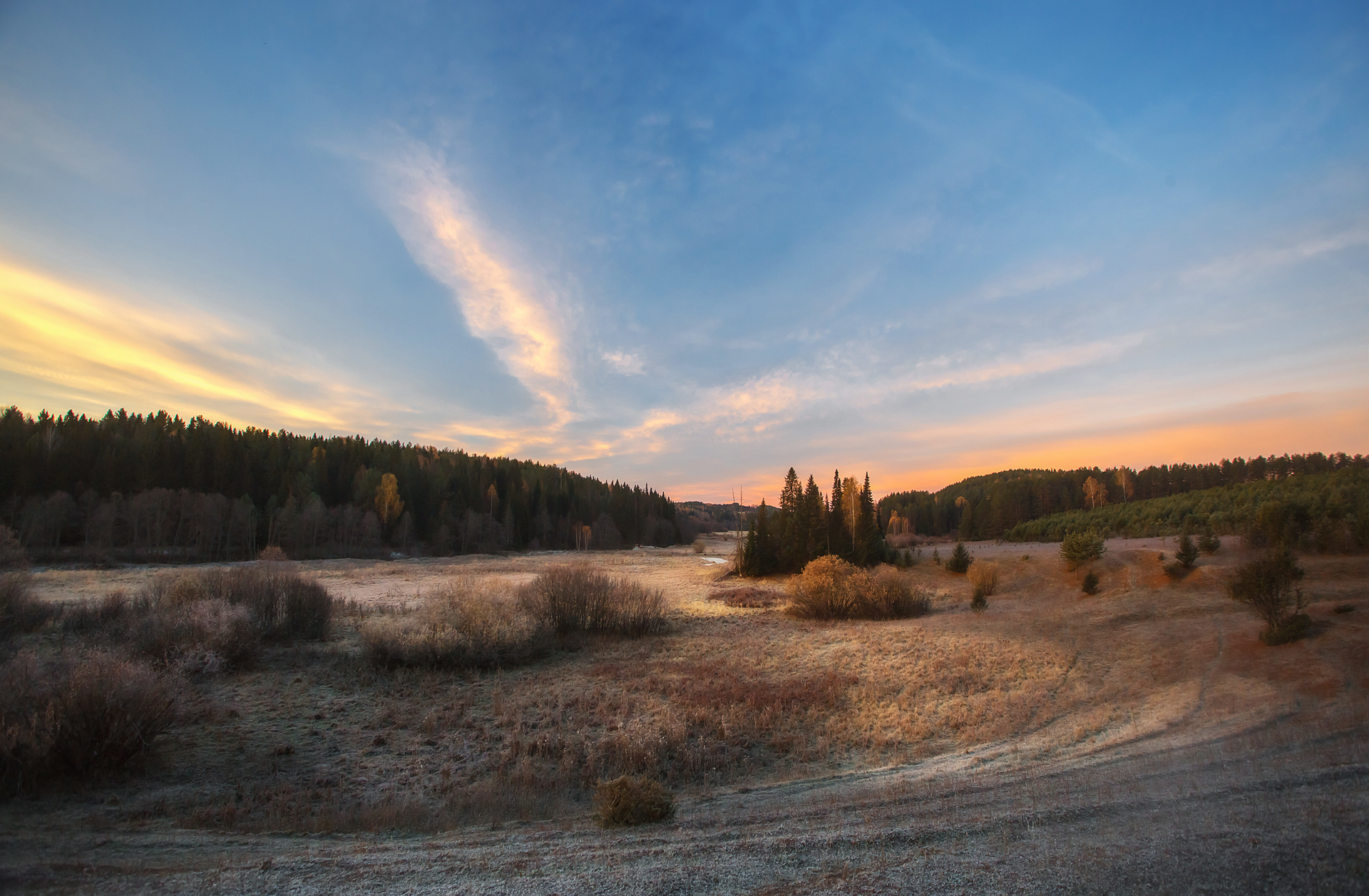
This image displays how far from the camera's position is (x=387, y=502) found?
70.7 metres

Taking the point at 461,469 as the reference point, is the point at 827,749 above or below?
below

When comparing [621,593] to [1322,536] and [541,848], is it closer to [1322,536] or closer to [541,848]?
[541,848]

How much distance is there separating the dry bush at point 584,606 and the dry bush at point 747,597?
8.44 meters

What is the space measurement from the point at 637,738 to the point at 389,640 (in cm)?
969

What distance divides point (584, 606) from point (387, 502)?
61.2m

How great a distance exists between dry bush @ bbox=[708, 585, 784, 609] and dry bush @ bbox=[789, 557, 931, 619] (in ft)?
11.1

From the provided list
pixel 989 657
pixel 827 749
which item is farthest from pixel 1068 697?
pixel 827 749

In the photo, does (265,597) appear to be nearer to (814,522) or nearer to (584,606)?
(584,606)

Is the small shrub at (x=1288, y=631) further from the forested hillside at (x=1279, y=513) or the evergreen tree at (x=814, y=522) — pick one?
the evergreen tree at (x=814, y=522)

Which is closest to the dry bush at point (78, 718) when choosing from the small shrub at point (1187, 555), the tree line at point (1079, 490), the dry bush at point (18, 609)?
the dry bush at point (18, 609)

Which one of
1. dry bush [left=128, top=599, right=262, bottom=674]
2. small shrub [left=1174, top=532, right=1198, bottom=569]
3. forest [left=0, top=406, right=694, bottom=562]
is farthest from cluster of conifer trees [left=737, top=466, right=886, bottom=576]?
forest [left=0, top=406, right=694, bottom=562]

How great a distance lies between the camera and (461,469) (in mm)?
90250

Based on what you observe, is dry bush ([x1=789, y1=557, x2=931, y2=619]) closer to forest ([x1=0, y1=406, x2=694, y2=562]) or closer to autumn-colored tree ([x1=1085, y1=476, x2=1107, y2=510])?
autumn-colored tree ([x1=1085, y1=476, x2=1107, y2=510])

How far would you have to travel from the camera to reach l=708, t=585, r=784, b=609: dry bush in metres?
29.0
